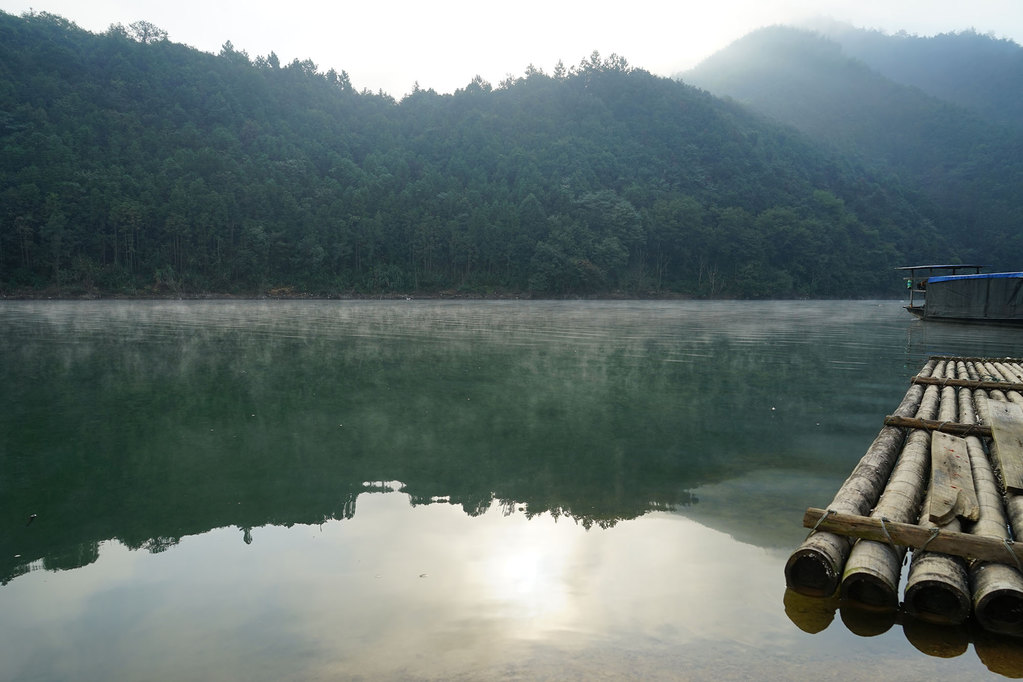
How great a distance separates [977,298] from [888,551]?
3557cm

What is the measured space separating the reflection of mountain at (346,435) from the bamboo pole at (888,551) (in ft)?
4.46

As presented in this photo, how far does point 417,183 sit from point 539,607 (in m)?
108

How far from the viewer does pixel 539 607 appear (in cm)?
420

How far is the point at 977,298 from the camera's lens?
1302 inches

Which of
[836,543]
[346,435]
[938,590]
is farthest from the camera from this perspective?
[346,435]

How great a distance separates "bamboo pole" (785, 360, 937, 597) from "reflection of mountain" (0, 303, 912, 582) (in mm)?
1208

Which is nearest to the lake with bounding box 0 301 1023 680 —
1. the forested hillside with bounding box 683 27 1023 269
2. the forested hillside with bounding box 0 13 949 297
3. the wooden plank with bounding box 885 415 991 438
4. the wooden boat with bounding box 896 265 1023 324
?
the wooden plank with bounding box 885 415 991 438

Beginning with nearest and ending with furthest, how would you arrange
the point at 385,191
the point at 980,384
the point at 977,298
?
the point at 980,384, the point at 977,298, the point at 385,191

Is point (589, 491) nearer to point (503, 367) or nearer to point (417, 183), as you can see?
point (503, 367)

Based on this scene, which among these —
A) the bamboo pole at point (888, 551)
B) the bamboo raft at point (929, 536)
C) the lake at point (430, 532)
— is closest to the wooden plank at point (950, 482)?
the bamboo raft at point (929, 536)

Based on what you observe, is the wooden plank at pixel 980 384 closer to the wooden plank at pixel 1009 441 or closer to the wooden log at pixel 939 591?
the wooden plank at pixel 1009 441

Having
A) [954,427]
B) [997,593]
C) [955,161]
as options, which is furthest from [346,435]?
[955,161]

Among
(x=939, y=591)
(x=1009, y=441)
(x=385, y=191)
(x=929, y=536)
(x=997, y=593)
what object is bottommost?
(x=939, y=591)

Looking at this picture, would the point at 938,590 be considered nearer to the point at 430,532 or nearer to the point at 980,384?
the point at 430,532
